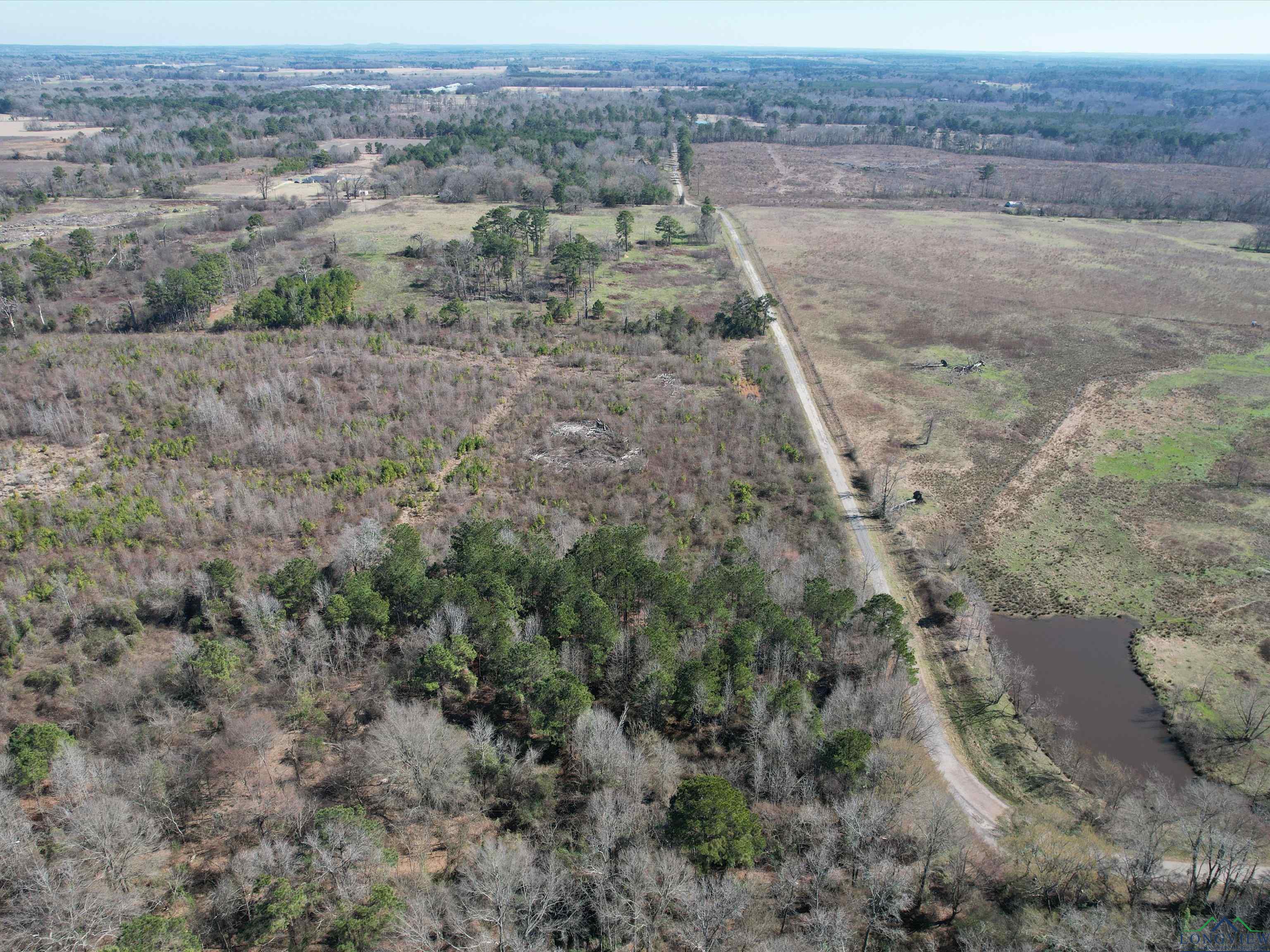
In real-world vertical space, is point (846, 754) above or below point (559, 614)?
below

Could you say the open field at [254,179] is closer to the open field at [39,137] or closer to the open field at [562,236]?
the open field at [562,236]

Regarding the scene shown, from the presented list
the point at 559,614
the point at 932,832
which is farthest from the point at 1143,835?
the point at 559,614

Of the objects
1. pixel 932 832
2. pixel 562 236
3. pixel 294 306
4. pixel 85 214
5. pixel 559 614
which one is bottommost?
pixel 932 832

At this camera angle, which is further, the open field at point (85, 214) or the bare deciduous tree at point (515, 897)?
the open field at point (85, 214)

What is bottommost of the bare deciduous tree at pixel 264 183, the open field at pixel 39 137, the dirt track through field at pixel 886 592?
the dirt track through field at pixel 886 592

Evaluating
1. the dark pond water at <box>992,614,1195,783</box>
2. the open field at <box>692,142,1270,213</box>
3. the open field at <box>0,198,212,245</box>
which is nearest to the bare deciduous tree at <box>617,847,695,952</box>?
the dark pond water at <box>992,614,1195,783</box>

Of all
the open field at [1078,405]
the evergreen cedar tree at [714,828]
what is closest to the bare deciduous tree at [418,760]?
the evergreen cedar tree at [714,828]

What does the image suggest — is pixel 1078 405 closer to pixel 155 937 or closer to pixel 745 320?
pixel 745 320
